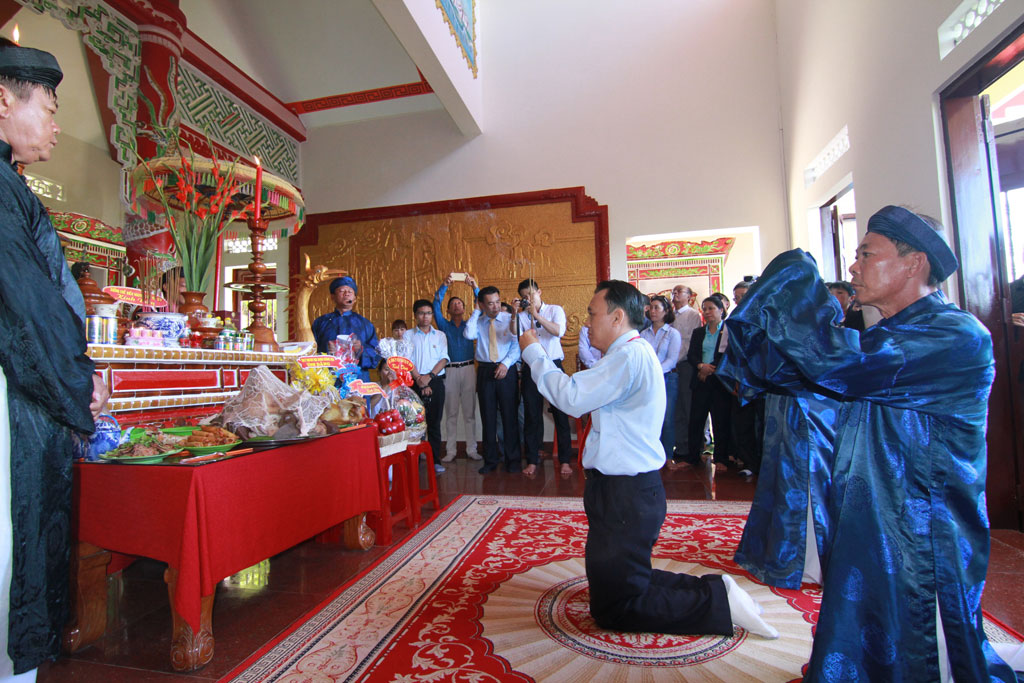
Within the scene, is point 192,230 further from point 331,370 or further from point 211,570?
point 211,570

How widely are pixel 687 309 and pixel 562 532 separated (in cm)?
306

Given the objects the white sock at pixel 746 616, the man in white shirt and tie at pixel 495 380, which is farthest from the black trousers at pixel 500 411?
the white sock at pixel 746 616

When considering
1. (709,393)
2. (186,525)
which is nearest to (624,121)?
(709,393)

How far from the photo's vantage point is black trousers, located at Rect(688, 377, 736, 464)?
13.9ft

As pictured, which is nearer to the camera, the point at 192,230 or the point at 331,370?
the point at 192,230

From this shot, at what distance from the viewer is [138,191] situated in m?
2.42

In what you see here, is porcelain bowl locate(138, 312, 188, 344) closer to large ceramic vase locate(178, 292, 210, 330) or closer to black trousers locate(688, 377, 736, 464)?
large ceramic vase locate(178, 292, 210, 330)

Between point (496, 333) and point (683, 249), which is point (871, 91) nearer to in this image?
point (496, 333)

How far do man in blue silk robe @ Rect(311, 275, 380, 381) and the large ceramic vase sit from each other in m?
1.50

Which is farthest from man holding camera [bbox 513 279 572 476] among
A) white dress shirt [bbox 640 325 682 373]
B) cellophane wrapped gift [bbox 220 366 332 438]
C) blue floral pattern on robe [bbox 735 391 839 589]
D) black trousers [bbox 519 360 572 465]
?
cellophane wrapped gift [bbox 220 366 332 438]

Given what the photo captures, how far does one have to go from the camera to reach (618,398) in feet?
5.22

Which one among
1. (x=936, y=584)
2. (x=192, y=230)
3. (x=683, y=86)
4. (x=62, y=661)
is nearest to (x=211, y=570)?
(x=62, y=661)

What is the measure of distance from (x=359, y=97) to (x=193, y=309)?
4635 mm

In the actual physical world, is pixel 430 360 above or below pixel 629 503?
above
